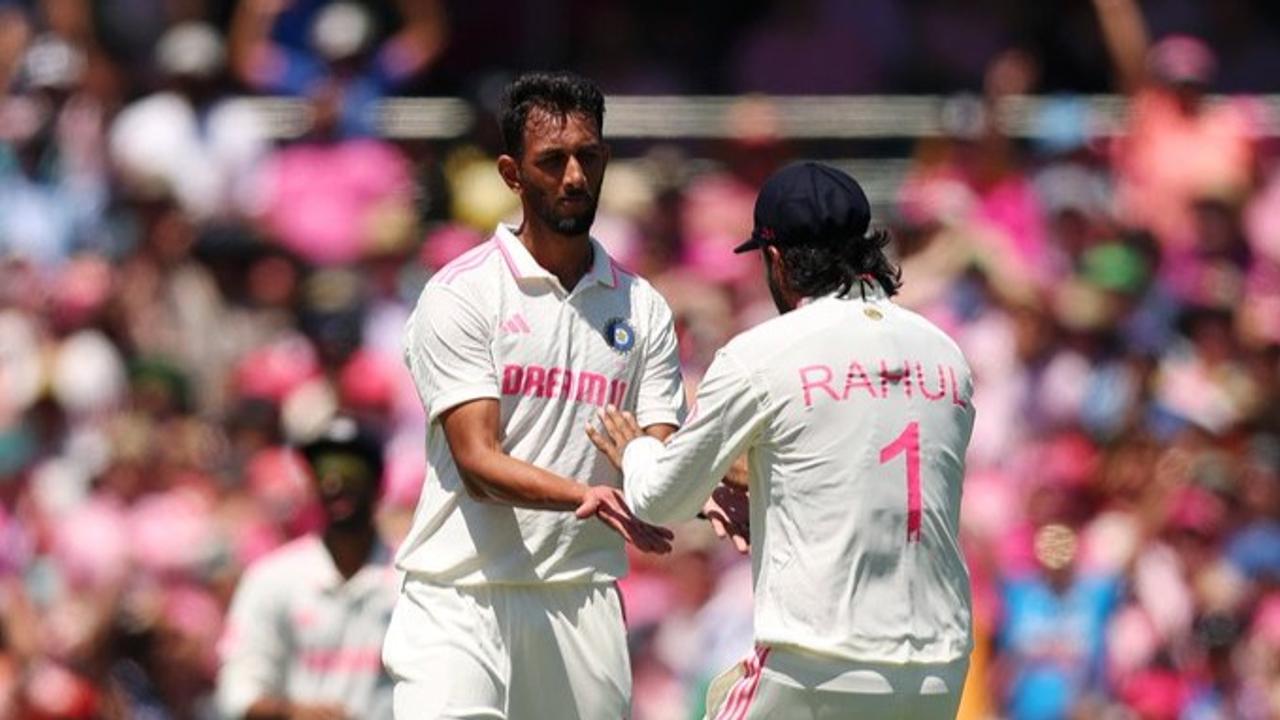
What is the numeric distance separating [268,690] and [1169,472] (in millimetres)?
4998

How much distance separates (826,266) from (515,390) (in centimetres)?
110

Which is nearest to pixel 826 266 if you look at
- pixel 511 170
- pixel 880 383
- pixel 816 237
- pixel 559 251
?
pixel 816 237

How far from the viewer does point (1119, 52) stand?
56.1ft

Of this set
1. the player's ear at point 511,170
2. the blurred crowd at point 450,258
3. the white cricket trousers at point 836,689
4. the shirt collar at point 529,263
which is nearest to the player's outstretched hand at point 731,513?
the white cricket trousers at point 836,689

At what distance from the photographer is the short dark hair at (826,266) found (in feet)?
26.6

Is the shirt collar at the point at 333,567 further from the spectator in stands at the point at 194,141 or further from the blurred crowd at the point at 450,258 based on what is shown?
the spectator in stands at the point at 194,141

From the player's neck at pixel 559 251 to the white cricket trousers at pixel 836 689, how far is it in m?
1.37

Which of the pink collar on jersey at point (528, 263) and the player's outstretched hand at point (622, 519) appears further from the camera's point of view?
the pink collar on jersey at point (528, 263)

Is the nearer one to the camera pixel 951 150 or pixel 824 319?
pixel 824 319

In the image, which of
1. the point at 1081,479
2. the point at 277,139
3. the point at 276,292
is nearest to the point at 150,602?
the point at 276,292

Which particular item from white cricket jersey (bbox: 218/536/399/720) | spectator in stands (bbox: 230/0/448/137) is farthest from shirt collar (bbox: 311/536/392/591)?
spectator in stands (bbox: 230/0/448/137)

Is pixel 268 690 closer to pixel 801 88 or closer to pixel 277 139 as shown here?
pixel 277 139

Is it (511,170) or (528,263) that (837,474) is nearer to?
(528,263)

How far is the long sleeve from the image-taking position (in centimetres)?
798
